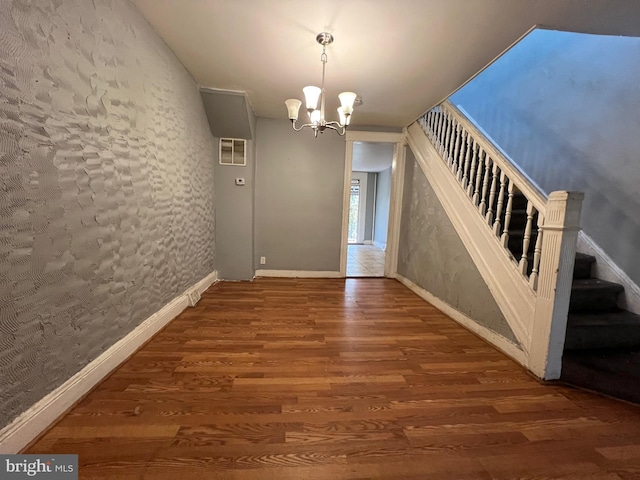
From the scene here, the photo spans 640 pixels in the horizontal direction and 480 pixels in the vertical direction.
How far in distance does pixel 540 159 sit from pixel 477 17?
1.85 m

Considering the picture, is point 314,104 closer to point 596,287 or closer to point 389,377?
point 389,377

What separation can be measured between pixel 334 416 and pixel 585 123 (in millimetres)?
3261

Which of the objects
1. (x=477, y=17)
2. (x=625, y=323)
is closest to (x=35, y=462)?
(x=477, y=17)

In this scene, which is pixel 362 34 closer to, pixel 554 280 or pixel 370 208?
pixel 554 280

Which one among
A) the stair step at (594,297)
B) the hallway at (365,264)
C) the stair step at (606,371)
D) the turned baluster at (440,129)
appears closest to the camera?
the stair step at (606,371)

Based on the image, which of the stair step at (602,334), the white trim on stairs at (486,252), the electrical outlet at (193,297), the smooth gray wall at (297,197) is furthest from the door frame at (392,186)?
the stair step at (602,334)

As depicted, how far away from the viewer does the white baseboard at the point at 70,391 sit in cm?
104

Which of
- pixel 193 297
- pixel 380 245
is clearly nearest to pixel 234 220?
pixel 193 297

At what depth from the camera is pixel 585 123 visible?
2332 millimetres

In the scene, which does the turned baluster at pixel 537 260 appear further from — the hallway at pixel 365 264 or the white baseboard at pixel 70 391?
→ the white baseboard at pixel 70 391

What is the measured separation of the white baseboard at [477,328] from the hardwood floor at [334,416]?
0.26 feet

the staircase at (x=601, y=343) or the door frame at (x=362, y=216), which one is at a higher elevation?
the door frame at (x=362, y=216)

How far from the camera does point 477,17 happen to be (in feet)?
5.50

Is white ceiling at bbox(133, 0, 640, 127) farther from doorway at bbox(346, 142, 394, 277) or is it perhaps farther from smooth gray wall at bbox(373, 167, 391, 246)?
smooth gray wall at bbox(373, 167, 391, 246)
